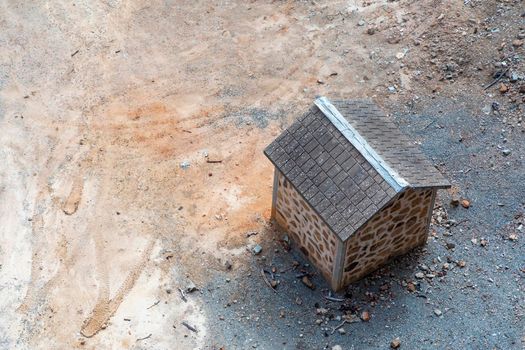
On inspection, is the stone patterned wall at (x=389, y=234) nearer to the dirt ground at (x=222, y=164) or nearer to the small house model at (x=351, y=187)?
the small house model at (x=351, y=187)

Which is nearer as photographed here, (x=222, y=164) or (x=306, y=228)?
(x=306, y=228)

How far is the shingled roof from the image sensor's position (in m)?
11.6

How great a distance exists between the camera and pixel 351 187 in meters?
11.8

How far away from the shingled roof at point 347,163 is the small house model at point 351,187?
2 cm

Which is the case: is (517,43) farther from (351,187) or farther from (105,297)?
(105,297)

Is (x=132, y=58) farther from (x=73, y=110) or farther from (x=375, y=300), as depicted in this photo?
(x=375, y=300)

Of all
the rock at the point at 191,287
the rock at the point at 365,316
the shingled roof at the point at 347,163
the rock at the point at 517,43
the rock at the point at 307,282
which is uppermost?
the shingled roof at the point at 347,163

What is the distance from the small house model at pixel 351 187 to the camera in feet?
38.2

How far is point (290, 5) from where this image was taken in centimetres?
1989

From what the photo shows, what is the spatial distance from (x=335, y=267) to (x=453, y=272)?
2.45m

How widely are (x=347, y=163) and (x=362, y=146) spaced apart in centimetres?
41

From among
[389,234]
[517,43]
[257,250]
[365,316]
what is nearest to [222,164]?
[257,250]

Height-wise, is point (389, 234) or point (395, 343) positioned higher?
point (389, 234)

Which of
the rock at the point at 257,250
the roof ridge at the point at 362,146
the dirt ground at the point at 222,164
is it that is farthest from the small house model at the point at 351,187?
the rock at the point at 257,250
